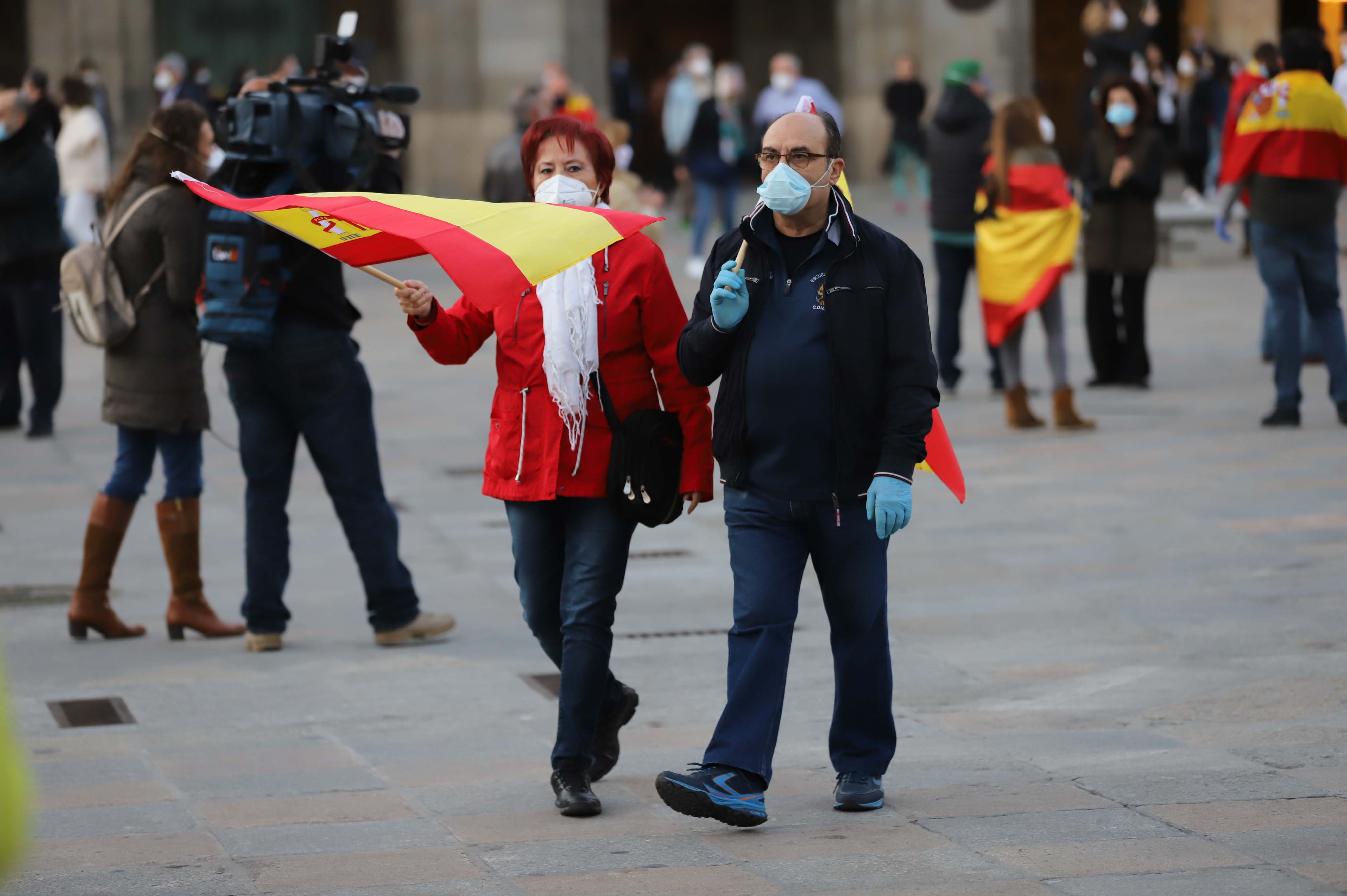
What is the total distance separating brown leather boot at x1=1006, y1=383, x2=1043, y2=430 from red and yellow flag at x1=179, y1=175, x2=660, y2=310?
631cm

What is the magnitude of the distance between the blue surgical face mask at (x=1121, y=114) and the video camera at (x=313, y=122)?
600 centimetres

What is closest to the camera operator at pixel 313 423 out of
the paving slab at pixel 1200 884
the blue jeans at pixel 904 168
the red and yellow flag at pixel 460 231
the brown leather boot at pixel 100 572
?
the brown leather boot at pixel 100 572

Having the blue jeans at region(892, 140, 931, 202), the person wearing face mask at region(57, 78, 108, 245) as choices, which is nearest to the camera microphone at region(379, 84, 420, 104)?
the person wearing face mask at region(57, 78, 108, 245)

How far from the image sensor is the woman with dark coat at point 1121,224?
39.2ft

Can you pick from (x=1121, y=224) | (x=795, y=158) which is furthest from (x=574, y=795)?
(x=1121, y=224)

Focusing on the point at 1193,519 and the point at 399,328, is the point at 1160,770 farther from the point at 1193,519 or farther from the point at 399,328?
the point at 399,328

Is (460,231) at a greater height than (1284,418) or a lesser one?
greater

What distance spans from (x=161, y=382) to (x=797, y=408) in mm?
3182

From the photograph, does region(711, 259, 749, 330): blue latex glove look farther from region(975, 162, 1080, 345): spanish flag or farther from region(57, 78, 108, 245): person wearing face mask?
region(57, 78, 108, 245): person wearing face mask

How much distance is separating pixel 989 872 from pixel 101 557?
4.03 metres

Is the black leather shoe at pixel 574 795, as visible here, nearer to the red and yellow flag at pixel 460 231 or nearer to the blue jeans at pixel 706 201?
the red and yellow flag at pixel 460 231

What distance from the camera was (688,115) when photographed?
938 inches

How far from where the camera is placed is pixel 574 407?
16.0 ft

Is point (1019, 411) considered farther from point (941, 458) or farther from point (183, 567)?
point (941, 458)
